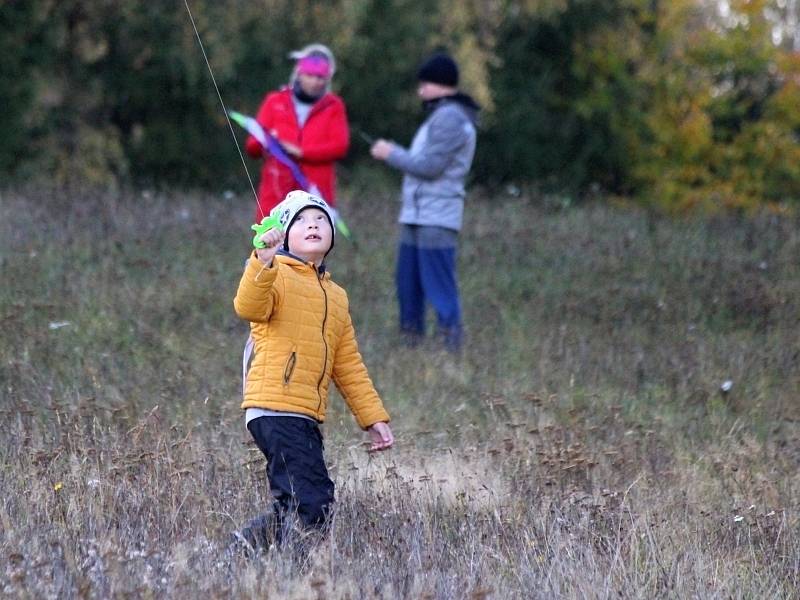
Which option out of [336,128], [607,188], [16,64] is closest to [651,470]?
[336,128]

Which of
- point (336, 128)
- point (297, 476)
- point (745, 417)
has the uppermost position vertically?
point (336, 128)

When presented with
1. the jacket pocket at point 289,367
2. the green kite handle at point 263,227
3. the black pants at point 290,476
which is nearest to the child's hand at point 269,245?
the green kite handle at point 263,227

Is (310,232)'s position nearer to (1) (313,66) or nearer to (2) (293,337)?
(2) (293,337)

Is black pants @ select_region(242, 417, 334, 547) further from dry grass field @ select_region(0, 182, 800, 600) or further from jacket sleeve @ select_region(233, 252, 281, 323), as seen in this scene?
jacket sleeve @ select_region(233, 252, 281, 323)

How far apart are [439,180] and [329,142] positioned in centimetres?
72

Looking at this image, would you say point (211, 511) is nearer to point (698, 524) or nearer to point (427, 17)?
point (698, 524)

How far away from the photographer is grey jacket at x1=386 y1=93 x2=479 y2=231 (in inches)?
352

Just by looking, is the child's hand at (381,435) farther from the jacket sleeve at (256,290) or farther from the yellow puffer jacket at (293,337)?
the jacket sleeve at (256,290)

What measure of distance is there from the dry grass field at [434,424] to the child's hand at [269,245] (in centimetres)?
100

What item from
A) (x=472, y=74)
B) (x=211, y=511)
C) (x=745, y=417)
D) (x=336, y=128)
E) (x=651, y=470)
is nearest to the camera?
(x=211, y=511)

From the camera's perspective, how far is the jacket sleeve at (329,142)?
9.02m

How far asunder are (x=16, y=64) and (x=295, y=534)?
13.8 meters

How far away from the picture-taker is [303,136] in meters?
9.02

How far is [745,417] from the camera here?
8.11 meters
